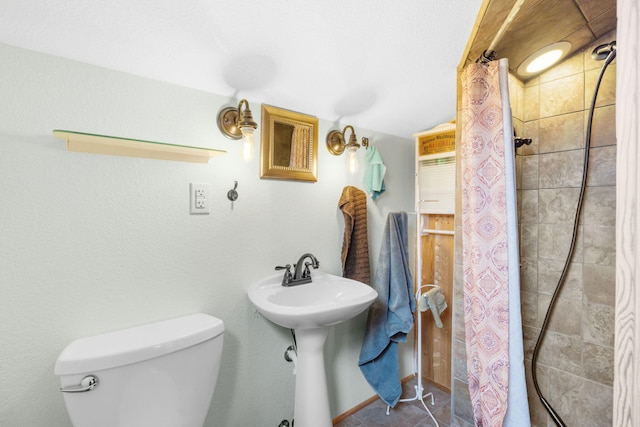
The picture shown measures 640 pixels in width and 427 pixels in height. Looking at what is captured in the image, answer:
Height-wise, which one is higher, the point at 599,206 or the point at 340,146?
the point at 340,146

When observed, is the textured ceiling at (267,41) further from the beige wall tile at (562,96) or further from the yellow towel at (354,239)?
the yellow towel at (354,239)

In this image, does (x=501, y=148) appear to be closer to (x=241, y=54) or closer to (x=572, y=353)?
(x=572, y=353)

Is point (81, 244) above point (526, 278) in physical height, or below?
above

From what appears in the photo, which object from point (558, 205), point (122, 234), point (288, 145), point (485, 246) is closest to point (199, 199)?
point (122, 234)

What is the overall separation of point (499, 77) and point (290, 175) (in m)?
1.02

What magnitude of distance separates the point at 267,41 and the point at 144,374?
1.31 m

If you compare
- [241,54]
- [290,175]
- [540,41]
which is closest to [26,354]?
[290,175]

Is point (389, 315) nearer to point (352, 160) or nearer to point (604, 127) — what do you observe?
point (352, 160)

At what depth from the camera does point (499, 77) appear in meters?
1.13

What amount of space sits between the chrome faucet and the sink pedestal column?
0.24 metres

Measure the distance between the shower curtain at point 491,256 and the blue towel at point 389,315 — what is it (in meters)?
0.45

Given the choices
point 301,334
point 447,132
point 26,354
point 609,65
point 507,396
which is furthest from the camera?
point 447,132

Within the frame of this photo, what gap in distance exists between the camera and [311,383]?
1.32 m

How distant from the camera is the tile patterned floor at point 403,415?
166 centimetres
